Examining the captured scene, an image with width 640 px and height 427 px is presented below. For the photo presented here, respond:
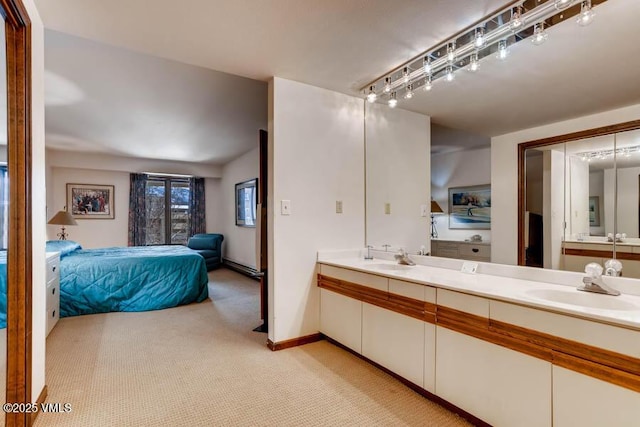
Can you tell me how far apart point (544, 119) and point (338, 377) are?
85.3 inches

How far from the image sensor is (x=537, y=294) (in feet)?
5.66

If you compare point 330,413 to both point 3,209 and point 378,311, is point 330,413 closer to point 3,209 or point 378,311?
point 378,311

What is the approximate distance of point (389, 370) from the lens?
220 cm

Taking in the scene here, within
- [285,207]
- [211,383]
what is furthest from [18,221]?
[285,207]

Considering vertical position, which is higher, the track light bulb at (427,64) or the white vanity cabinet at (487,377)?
the track light bulb at (427,64)

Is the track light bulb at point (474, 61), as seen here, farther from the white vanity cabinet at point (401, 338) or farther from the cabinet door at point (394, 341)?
the cabinet door at point (394, 341)

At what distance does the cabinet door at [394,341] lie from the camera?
1981mm

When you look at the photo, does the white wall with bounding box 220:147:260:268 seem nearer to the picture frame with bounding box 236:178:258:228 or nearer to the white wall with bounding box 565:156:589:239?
the picture frame with bounding box 236:178:258:228

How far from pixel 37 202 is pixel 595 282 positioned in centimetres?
299

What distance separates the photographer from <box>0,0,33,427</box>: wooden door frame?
153 cm

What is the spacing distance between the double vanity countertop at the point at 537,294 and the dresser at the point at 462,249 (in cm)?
9

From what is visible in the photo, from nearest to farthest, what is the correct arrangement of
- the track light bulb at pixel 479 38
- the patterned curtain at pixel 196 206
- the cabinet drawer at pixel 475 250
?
the track light bulb at pixel 479 38, the cabinet drawer at pixel 475 250, the patterned curtain at pixel 196 206

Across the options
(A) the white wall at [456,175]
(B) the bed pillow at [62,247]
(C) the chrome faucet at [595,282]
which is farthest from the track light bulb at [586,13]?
(B) the bed pillow at [62,247]

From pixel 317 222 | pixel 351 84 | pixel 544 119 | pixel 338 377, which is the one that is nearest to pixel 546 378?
pixel 338 377
